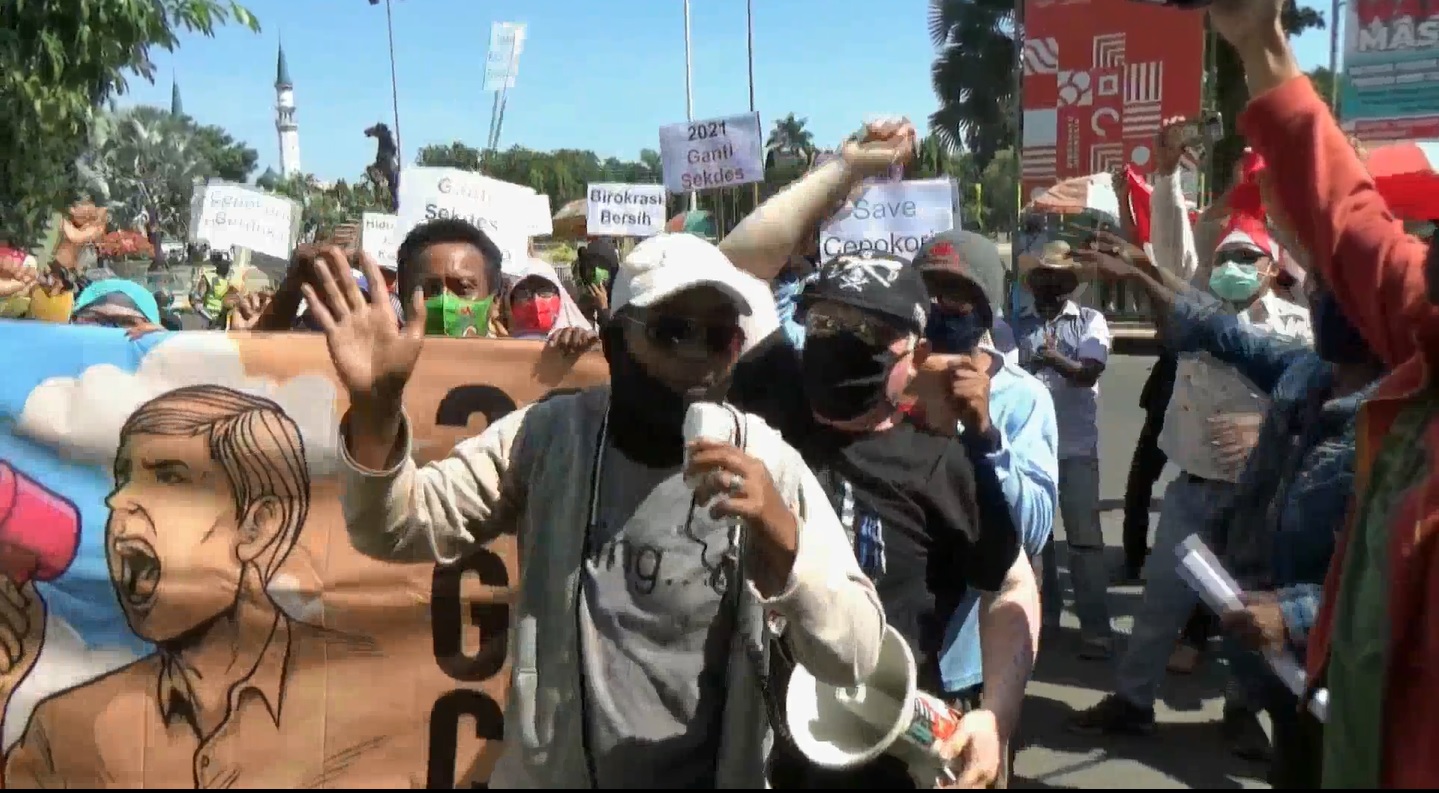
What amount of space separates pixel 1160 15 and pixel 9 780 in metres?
12.4

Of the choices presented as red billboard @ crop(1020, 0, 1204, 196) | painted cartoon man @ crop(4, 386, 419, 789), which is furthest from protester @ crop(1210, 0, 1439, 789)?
red billboard @ crop(1020, 0, 1204, 196)

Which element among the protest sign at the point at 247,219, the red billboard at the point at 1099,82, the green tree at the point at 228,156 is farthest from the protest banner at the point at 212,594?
the green tree at the point at 228,156

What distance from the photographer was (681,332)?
2.00 m

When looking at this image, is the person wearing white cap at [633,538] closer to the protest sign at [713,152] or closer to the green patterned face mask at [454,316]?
the green patterned face mask at [454,316]

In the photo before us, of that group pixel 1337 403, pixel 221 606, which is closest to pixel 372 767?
pixel 221 606

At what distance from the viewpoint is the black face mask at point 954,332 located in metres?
2.91

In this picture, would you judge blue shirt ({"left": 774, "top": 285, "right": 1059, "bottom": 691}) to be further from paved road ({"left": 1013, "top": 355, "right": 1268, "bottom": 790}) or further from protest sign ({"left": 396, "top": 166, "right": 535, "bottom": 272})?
protest sign ({"left": 396, "top": 166, "right": 535, "bottom": 272})

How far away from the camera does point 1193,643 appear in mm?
5359

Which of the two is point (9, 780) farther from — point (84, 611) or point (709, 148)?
point (709, 148)

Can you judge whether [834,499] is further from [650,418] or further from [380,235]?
[380,235]

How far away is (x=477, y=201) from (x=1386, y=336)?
5137 mm

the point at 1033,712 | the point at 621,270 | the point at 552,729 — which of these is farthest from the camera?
the point at 1033,712

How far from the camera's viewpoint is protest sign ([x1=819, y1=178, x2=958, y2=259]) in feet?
19.0

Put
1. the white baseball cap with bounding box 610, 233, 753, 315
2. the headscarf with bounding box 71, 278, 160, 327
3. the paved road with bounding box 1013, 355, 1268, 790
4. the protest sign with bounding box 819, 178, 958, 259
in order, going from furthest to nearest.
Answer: the protest sign with bounding box 819, 178, 958, 259
the paved road with bounding box 1013, 355, 1268, 790
the headscarf with bounding box 71, 278, 160, 327
the white baseball cap with bounding box 610, 233, 753, 315
